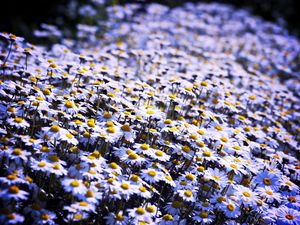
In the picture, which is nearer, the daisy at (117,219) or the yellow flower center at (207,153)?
the daisy at (117,219)

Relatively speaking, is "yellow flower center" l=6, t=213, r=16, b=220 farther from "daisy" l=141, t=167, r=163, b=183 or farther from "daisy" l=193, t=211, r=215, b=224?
"daisy" l=193, t=211, r=215, b=224

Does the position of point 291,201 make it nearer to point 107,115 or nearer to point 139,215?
point 139,215

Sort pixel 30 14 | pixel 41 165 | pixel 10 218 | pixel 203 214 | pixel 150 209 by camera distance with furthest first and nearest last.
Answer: pixel 30 14
pixel 203 214
pixel 150 209
pixel 41 165
pixel 10 218

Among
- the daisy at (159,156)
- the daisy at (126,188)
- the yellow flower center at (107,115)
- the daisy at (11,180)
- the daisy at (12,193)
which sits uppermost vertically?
the yellow flower center at (107,115)

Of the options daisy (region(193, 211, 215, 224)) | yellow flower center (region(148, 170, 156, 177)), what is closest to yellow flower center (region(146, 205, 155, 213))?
yellow flower center (region(148, 170, 156, 177))

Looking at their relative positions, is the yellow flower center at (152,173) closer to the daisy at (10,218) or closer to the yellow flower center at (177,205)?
the yellow flower center at (177,205)

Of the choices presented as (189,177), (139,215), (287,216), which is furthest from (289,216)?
(139,215)

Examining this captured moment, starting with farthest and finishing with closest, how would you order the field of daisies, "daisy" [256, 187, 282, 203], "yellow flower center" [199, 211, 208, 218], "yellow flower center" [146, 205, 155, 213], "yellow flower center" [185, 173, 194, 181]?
"daisy" [256, 187, 282, 203], "yellow flower center" [185, 173, 194, 181], "yellow flower center" [199, 211, 208, 218], "yellow flower center" [146, 205, 155, 213], the field of daisies

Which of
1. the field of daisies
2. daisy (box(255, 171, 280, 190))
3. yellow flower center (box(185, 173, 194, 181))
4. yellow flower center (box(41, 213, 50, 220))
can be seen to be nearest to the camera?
yellow flower center (box(41, 213, 50, 220))

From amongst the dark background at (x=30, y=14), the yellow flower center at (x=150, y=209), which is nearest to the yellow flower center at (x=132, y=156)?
the yellow flower center at (x=150, y=209)

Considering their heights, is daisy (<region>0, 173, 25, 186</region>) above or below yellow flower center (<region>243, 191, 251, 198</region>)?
below

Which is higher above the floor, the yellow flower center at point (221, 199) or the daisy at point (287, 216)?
the yellow flower center at point (221, 199)

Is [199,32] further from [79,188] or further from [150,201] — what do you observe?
[79,188]
